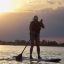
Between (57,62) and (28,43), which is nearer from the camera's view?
(57,62)

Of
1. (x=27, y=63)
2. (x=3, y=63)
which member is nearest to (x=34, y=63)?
(x=27, y=63)

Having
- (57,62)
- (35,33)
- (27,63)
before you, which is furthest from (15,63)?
(35,33)

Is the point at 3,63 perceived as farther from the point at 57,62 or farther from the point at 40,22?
the point at 40,22

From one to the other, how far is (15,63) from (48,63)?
5.80 feet

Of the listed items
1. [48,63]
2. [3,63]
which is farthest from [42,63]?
[3,63]

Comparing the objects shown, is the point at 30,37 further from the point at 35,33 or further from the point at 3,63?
the point at 3,63

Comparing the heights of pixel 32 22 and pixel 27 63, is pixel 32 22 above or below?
above

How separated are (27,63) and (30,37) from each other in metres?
3.83

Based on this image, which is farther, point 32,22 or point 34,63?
point 32,22

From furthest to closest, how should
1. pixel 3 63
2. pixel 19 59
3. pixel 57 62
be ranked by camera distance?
pixel 19 59
pixel 57 62
pixel 3 63

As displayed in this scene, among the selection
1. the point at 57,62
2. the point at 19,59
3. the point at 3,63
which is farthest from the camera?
the point at 19,59

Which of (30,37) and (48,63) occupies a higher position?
(30,37)

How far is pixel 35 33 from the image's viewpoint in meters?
22.0

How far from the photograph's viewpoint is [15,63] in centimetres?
1869
